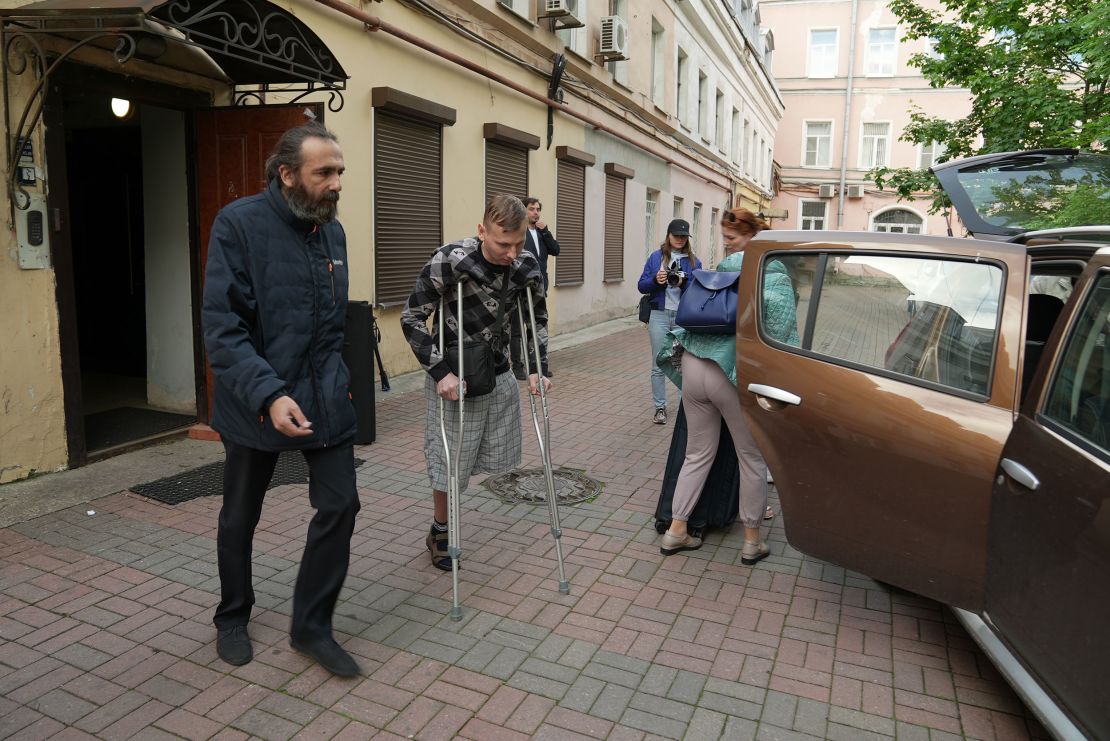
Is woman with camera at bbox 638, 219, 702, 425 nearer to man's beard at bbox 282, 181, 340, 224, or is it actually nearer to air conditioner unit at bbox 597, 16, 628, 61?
man's beard at bbox 282, 181, 340, 224

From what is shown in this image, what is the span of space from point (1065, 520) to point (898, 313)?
1.11 meters

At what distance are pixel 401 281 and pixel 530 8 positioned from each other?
5395 mm

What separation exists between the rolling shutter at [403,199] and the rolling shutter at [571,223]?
3949 mm

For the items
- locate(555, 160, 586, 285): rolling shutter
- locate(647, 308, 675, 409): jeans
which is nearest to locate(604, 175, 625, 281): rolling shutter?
locate(555, 160, 586, 285): rolling shutter

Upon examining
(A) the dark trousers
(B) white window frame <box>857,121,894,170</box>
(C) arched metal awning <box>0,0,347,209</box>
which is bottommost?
(A) the dark trousers

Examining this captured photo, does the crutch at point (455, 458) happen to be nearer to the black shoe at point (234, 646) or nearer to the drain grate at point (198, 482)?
the black shoe at point (234, 646)

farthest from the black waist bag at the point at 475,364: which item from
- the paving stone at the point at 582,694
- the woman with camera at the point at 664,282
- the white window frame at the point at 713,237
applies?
the white window frame at the point at 713,237

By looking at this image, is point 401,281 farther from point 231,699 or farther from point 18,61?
point 231,699

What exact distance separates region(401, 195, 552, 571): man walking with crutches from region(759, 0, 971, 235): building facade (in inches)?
1452

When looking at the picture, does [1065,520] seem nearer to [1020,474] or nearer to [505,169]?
[1020,474]

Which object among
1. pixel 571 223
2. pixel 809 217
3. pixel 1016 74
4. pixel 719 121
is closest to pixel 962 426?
pixel 1016 74

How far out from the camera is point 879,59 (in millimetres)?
38125

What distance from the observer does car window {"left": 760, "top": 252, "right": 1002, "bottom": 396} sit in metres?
3.03

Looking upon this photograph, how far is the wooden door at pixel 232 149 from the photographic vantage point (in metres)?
6.17
